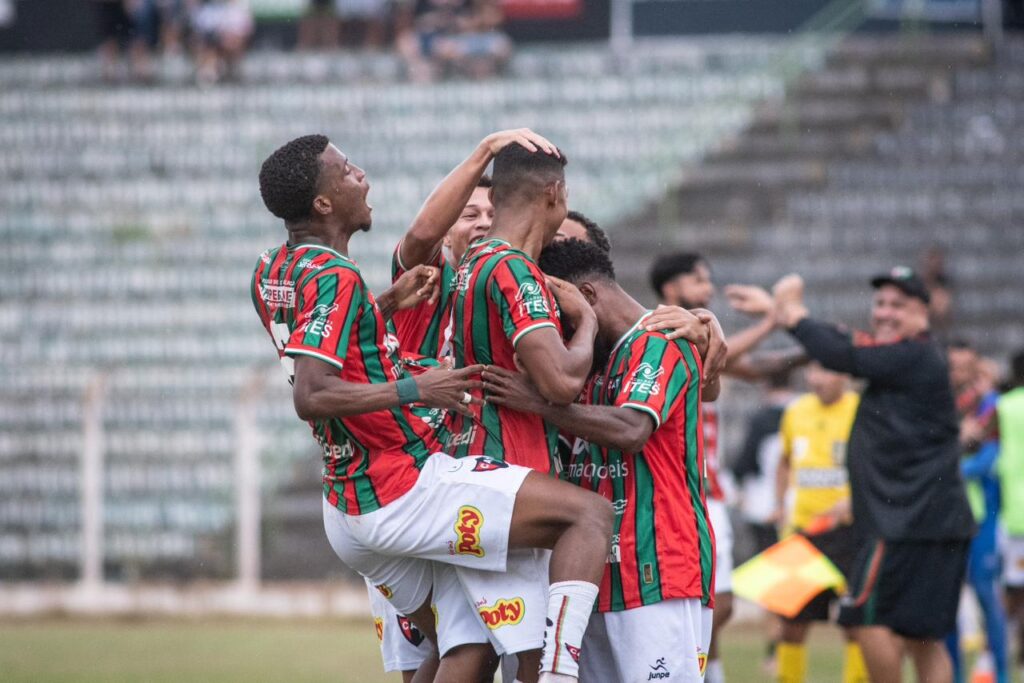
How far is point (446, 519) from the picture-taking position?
493 centimetres

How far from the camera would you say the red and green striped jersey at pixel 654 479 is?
5152mm

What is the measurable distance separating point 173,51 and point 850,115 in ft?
32.1

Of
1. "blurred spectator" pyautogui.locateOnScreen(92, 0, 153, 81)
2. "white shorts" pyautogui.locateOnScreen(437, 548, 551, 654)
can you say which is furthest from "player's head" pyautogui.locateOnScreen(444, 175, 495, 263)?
"blurred spectator" pyautogui.locateOnScreen(92, 0, 153, 81)

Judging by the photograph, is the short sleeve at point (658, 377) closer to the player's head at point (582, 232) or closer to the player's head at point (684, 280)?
the player's head at point (582, 232)

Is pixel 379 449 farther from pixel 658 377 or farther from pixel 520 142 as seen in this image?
pixel 520 142

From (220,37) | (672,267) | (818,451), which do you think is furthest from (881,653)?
(220,37)

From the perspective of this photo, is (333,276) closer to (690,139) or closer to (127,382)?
(127,382)

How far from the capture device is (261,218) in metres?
19.2

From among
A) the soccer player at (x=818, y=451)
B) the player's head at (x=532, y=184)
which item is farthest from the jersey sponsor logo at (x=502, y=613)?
the soccer player at (x=818, y=451)

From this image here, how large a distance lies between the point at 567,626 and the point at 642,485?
2.27ft

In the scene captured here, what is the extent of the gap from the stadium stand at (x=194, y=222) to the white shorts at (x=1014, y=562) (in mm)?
6658

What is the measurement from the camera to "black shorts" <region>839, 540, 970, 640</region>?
7.68 m

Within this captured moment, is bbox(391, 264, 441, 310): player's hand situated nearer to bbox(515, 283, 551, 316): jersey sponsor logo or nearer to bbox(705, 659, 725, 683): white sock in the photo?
bbox(515, 283, 551, 316): jersey sponsor logo

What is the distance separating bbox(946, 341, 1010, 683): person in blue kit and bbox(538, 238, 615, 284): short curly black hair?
492 cm
